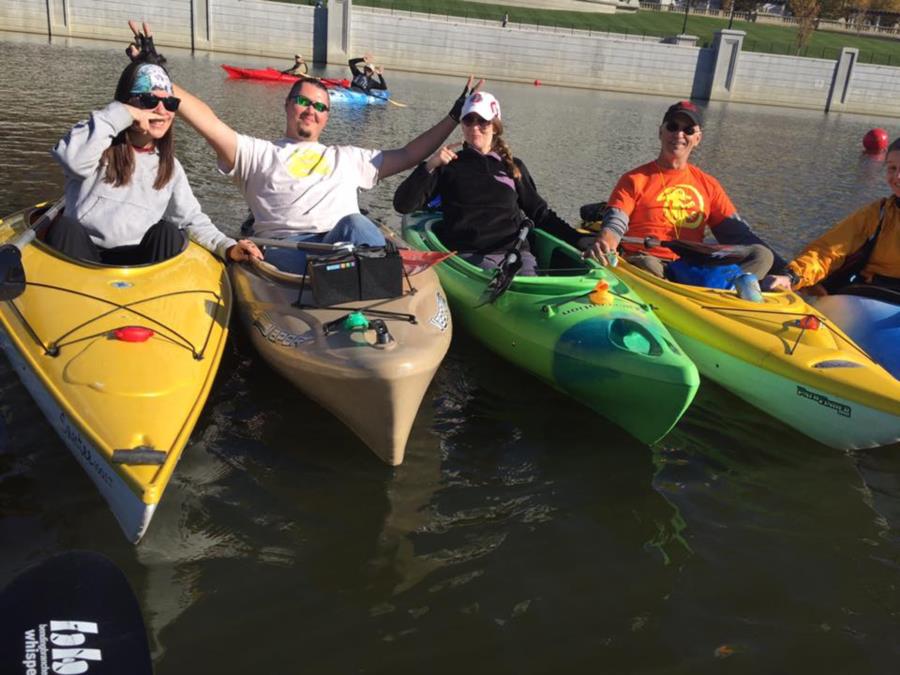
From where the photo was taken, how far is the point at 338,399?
4.07 m

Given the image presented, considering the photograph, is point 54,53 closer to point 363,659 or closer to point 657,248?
point 657,248

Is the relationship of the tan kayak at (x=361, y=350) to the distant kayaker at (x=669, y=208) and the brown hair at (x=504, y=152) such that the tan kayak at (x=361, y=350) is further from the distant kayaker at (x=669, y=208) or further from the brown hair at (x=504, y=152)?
the distant kayaker at (x=669, y=208)

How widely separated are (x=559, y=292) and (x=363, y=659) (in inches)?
109

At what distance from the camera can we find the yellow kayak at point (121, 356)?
3180 mm

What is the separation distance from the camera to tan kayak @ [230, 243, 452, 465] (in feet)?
12.8

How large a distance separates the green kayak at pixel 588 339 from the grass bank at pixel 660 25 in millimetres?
33408

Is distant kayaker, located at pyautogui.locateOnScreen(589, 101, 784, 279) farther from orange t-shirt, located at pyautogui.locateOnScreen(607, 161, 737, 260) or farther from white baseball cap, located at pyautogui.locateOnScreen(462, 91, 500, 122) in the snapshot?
white baseball cap, located at pyautogui.locateOnScreen(462, 91, 500, 122)

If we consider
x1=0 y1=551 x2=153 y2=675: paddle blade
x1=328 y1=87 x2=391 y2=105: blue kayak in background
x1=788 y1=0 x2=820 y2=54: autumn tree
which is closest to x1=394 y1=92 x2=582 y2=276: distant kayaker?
x1=0 y1=551 x2=153 y2=675: paddle blade

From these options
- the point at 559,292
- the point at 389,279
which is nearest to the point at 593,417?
the point at 559,292

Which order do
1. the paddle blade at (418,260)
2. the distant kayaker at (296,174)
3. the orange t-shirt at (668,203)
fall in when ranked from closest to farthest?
the paddle blade at (418,260) < the distant kayaker at (296,174) < the orange t-shirt at (668,203)

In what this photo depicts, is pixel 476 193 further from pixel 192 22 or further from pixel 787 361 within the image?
pixel 192 22

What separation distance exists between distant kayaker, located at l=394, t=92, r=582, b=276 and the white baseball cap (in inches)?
3.6

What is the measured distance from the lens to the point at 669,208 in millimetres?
6016

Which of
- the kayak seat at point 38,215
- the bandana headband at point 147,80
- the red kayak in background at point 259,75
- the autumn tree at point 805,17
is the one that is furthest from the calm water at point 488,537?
the autumn tree at point 805,17
